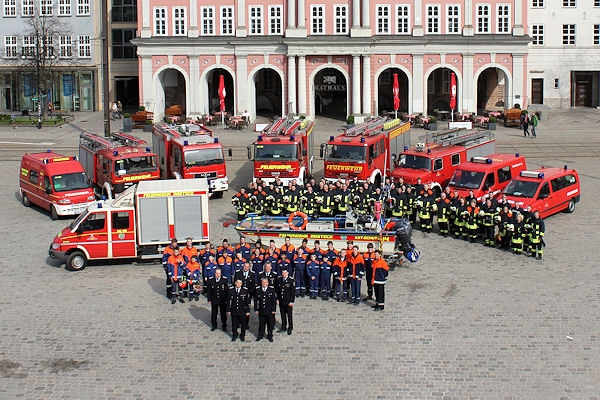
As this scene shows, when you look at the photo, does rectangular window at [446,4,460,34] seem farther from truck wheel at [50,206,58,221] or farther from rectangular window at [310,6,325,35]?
truck wheel at [50,206,58,221]

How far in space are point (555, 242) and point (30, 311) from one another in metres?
15.3

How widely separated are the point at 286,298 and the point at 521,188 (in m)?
13.6

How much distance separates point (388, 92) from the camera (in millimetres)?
65250

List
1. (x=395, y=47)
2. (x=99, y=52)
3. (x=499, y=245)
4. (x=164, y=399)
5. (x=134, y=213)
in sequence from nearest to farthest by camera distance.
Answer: (x=164, y=399) < (x=134, y=213) < (x=499, y=245) < (x=395, y=47) < (x=99, y=52)

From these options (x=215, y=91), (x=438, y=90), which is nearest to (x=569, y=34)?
(x=438, y=90)

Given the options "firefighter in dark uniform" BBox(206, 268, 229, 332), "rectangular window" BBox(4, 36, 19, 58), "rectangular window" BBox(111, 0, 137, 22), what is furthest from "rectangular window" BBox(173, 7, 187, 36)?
"firefighter in dark uniform" BBox(206, 268, 229, 332)

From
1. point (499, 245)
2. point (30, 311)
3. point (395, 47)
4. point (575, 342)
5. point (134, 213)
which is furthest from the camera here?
point (395, 47)

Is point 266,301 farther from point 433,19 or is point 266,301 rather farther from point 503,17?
point 503,17

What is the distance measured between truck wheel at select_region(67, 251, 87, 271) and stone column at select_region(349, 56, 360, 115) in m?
35.5

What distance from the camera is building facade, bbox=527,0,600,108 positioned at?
6431 centimetres

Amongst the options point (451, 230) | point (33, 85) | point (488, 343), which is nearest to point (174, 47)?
point (33, 85)

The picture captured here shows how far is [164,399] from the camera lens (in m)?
15.8

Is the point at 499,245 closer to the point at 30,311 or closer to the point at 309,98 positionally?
the point at 30,311

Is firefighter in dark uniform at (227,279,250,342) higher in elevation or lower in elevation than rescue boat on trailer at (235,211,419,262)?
lower
